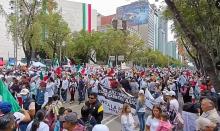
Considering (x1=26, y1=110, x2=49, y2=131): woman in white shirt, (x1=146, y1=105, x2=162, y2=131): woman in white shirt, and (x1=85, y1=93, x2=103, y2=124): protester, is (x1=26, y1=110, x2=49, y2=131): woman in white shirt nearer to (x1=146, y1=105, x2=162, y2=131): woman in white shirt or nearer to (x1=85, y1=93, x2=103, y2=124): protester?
(x1=85, y1=93, x2=103, y2=124): protester

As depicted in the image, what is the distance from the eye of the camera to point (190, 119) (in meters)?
8.18

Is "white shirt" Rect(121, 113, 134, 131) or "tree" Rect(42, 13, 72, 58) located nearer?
"white shirt" Rect(121, 113, 134, 131)

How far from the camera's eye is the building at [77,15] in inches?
6068

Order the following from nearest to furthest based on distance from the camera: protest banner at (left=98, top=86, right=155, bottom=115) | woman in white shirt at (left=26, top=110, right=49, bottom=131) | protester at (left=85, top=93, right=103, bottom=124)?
woman in white shirt at (left=26, top=110, right=49, bottom=131), protester at (left=85, top=93, right=103, bottom=124), protest banner at (left=98, top=86, right=155, bottom=115)

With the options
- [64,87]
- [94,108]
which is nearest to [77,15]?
[64,87]

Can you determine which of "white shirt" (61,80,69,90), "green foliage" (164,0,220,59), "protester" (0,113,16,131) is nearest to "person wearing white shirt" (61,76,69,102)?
"white shirt" (61,80,69,90)

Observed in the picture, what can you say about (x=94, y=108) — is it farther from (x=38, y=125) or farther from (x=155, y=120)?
(x=38, y=125)

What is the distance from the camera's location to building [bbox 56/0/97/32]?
506ft

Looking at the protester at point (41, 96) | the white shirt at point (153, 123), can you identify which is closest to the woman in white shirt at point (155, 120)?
the white shirt at point (153, 123)

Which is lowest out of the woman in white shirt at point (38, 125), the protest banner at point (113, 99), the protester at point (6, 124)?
the protest banner at point (113, 99)

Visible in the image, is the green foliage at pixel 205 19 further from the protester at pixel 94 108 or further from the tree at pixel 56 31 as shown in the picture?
the tree at pixel 56 31

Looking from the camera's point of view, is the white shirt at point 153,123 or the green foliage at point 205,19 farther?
the green foliage at point 205,19

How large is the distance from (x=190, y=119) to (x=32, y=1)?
119 ft

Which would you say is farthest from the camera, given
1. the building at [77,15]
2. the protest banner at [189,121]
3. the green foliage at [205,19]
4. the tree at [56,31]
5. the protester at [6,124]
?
the building at [77,15]
